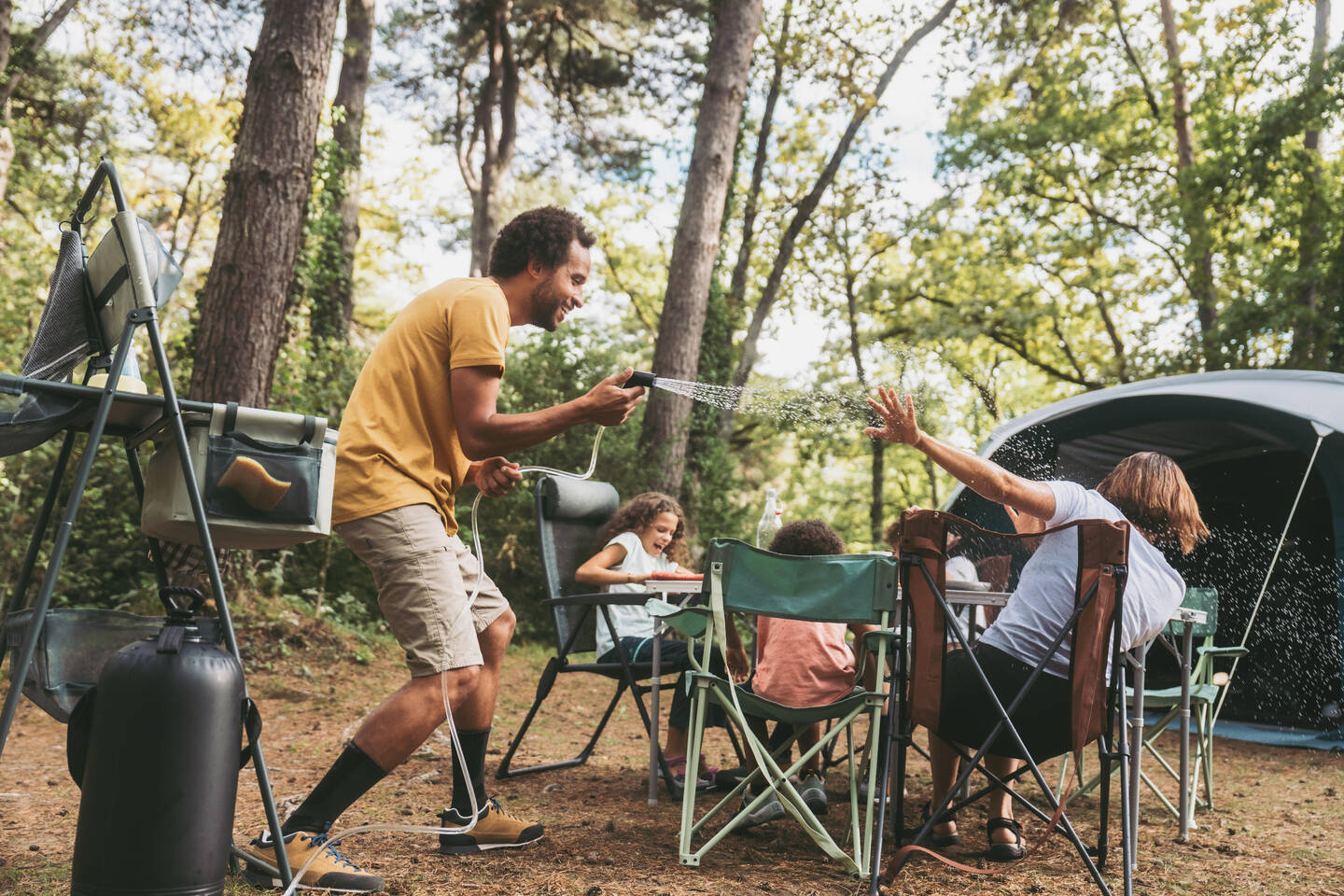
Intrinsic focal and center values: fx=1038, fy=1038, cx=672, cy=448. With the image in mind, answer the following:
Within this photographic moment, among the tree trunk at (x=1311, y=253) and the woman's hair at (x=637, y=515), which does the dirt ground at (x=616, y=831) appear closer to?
the woman's hair at (x=637, y=515)

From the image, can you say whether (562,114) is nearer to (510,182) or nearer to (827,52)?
(510,182)

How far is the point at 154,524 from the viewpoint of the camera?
2148 millimetres

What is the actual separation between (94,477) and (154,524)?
465cm

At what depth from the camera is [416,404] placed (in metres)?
2.52

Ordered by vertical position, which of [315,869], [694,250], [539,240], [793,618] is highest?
[694,250]

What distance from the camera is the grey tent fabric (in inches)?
87.4

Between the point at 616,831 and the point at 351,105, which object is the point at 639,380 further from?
the point at 351,105

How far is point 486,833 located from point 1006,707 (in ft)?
4.61

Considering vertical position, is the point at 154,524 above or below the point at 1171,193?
below

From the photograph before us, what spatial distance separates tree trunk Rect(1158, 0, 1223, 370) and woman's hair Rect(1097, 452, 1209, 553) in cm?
788

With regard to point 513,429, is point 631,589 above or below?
below

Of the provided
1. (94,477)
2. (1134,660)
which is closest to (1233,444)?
(1134,660)

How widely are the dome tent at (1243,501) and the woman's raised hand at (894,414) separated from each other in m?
3.59

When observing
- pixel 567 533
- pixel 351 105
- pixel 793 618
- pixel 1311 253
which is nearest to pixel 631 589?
pixel 567 533
